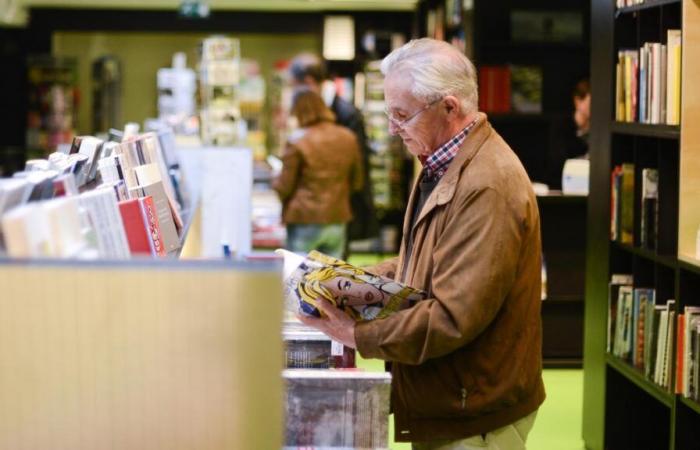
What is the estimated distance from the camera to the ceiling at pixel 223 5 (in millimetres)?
12992

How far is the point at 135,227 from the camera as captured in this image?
108 inches

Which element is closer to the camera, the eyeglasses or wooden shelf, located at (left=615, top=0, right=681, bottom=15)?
the eyeglasses

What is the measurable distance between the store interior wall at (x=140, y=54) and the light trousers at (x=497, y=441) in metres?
13.5

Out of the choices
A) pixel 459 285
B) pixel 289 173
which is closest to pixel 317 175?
pixel 289 173

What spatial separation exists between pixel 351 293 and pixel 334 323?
0.27 ft

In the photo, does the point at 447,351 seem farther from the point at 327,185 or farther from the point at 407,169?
the point at 407,169

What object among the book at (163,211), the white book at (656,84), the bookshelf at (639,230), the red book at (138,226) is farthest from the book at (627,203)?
the red book at (138,226)

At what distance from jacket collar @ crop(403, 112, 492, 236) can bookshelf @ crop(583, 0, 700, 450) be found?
1.61m

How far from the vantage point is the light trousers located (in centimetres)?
282

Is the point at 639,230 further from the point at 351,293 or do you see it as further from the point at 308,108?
the point at 308,108

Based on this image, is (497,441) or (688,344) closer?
(497,441)

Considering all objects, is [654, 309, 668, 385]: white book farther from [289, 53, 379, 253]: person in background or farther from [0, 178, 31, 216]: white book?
[289, 53, 379, 253]: person in background

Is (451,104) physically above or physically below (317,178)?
above

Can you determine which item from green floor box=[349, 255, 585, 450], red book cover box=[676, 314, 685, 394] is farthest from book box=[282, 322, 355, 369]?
green floor box=[349, 255, 585, 450]
